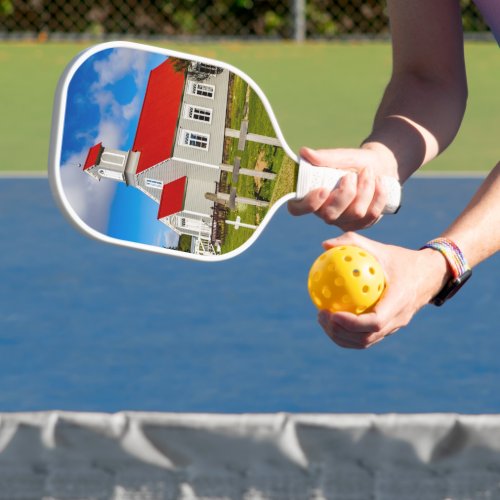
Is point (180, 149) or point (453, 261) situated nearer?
point (453, 261)

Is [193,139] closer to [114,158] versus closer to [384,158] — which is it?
[114,158]

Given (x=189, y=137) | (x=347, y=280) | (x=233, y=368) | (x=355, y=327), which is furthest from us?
(x=233, y=368)

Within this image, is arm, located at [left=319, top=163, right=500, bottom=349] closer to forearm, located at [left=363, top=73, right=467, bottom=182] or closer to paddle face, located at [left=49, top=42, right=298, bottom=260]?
forearm, located at [left=363, top=73, right=467, bottom=182]

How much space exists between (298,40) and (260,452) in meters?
10.6

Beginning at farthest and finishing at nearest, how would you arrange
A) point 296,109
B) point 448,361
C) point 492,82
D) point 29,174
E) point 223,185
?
point 492,82 < point 296,109 < point 29,174 < point 448,361 < point 223,185

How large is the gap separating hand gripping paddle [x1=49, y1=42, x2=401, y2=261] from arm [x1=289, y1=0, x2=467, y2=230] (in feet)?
0.34

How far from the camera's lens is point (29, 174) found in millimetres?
7031

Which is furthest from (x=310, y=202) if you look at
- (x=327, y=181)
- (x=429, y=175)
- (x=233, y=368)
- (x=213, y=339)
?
(x=429, y=175)

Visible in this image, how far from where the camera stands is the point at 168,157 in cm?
241

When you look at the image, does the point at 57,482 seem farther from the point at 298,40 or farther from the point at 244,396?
the point at 298,40

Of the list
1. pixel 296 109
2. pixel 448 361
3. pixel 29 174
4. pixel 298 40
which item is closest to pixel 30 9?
pixel 298 40

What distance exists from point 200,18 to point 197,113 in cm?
1047

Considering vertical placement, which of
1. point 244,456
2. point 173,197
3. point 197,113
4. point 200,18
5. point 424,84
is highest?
point 424,84

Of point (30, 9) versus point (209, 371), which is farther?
point (30, 9)
